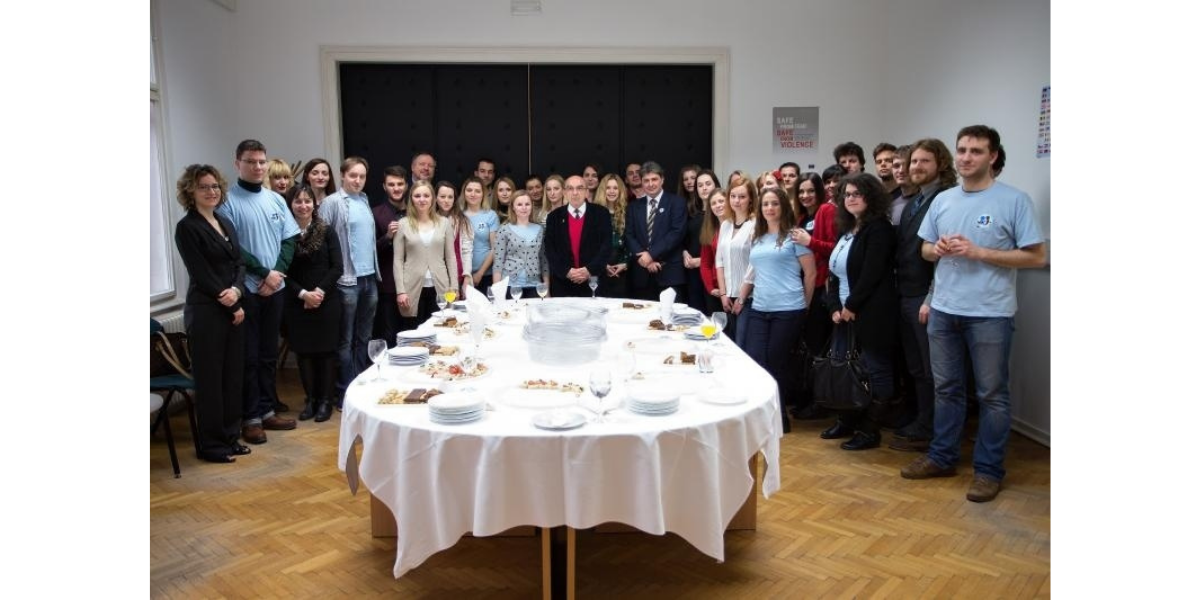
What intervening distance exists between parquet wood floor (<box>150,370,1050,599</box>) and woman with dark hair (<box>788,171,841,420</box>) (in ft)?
3.69

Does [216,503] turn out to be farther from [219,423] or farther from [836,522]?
[836,522]

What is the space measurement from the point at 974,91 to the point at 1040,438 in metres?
2.35

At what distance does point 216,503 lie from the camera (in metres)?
3.69

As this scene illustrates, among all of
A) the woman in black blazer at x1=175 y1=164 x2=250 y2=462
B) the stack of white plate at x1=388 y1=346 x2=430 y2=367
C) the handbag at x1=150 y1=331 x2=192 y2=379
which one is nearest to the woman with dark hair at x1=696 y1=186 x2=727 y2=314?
the stack of white plate at x1=388 y1=346 x2=430 y2=367

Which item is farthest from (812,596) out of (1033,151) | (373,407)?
(1033,151)

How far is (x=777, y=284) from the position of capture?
4.48m

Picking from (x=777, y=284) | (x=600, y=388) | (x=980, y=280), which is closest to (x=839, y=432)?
(x=777, y=284)

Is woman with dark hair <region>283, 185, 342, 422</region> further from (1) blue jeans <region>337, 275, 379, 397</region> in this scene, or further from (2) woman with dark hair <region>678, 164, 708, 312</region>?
(2) woman with dark hair <region>678, 164, 708, 312</region>

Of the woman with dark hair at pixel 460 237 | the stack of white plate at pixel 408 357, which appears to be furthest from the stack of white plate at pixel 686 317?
the woman with dark hair at pixel 460 237

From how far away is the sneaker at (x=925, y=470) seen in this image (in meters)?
3.92

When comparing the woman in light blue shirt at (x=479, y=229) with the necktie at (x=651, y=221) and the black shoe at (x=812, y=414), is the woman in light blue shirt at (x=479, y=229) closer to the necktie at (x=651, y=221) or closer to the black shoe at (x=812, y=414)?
the necktie at (x=651, y=221)

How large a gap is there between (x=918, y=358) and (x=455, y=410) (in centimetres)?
297

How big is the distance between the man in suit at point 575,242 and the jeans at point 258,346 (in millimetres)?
1861

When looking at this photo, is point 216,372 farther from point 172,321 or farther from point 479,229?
point 479,229
